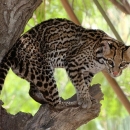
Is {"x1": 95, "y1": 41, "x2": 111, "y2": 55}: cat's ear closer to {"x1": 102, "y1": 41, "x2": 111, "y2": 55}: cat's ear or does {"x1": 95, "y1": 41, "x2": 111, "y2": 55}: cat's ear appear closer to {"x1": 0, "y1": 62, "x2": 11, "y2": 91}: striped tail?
{"x1": 102, "y1": 41, "x2": 111, "y2": 55}: cat's ear

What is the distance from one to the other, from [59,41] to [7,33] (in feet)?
1.04

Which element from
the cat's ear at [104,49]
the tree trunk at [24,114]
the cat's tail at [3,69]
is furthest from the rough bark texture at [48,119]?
the cat's ear at [104,49]

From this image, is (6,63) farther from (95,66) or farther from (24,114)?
(95,66)

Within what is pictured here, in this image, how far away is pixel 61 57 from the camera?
2734mm

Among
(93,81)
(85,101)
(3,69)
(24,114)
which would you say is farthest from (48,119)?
(93,81)

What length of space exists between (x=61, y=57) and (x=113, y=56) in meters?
0.32

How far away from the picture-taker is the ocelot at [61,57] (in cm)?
254

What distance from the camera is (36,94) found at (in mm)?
2770

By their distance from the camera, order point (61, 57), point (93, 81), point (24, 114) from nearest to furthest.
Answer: point (24, 114)
point (61, 57)
point (93, 81)

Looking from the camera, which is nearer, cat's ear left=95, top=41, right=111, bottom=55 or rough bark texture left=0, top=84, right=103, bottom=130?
rough bark texture left=0, top=84, right=103, bottom=130

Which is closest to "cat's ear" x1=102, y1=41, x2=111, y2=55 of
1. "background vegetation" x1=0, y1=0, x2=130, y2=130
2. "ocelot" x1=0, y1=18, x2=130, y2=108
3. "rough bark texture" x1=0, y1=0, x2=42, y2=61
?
"ocelot" x1=0, y1=18, x2=130, y2=108

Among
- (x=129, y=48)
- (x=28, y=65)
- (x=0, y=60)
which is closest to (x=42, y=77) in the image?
(x=28, y=65)

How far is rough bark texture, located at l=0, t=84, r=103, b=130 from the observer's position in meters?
2.54

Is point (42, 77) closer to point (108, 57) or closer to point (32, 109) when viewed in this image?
point (108, 57)
